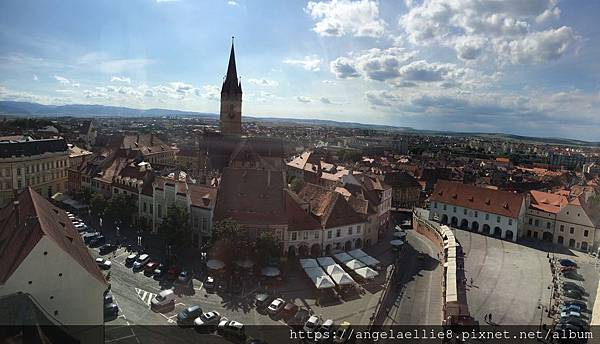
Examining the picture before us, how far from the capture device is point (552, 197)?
6222cm

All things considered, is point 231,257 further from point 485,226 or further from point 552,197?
point 552,197

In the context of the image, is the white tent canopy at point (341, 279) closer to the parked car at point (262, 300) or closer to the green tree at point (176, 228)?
the parked car at point (262, 300)

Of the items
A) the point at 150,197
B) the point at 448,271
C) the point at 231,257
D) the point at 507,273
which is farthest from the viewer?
the point at 150,197

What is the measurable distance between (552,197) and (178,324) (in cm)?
5779

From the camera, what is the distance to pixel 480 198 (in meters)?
61.7

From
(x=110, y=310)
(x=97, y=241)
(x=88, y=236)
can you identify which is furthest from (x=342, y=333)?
(x=88, y=236)

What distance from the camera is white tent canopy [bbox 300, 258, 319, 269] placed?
3972 centimetres

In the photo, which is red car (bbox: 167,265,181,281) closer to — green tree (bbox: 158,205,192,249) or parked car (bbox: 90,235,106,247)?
green tree (bbox: 158,205,192,249)

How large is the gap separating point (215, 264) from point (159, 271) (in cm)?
533

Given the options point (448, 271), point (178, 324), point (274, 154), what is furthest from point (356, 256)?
point (274, 154)

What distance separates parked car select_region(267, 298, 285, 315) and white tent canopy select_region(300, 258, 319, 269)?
279 inches

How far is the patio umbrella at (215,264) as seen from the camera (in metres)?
37.2

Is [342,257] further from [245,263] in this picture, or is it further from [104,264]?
[104,264]

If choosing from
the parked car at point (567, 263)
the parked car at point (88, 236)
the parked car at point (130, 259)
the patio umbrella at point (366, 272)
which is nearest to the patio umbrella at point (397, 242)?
the patio umbrella at point (366, 272)
